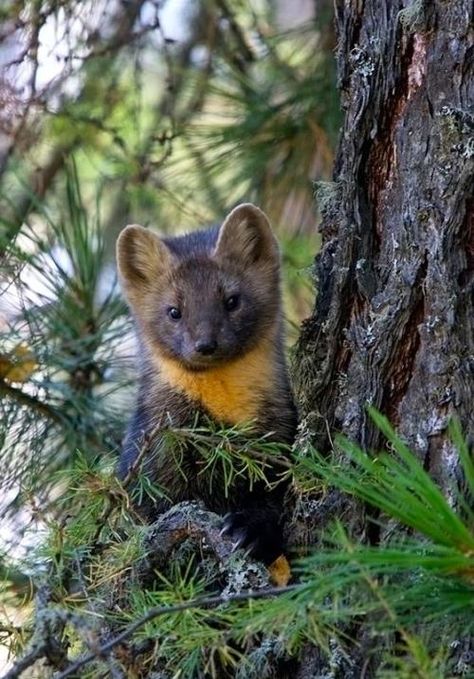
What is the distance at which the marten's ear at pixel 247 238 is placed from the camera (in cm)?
516

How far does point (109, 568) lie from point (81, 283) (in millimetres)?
2252

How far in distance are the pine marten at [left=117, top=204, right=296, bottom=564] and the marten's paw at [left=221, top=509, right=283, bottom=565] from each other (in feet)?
0.05

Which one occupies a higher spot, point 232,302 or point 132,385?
point 232,302

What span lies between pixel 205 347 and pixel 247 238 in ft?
2.38

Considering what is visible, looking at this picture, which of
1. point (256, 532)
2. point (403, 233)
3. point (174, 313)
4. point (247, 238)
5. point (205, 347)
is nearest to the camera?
point (403, 233)

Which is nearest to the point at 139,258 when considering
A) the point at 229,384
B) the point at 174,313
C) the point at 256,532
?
the point at 174,313

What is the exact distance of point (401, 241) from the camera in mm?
3543

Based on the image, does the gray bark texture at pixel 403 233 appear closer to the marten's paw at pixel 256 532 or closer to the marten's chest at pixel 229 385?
the marten's paw at pixel 256 532

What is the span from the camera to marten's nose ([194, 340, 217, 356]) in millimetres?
4703

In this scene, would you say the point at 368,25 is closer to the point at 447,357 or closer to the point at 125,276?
the point at 447,357

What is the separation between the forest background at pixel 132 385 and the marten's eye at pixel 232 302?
0.51 meters

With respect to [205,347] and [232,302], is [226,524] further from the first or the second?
[232,302]

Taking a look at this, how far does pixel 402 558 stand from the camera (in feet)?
8.07

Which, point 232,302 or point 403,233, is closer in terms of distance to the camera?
point 403,233
